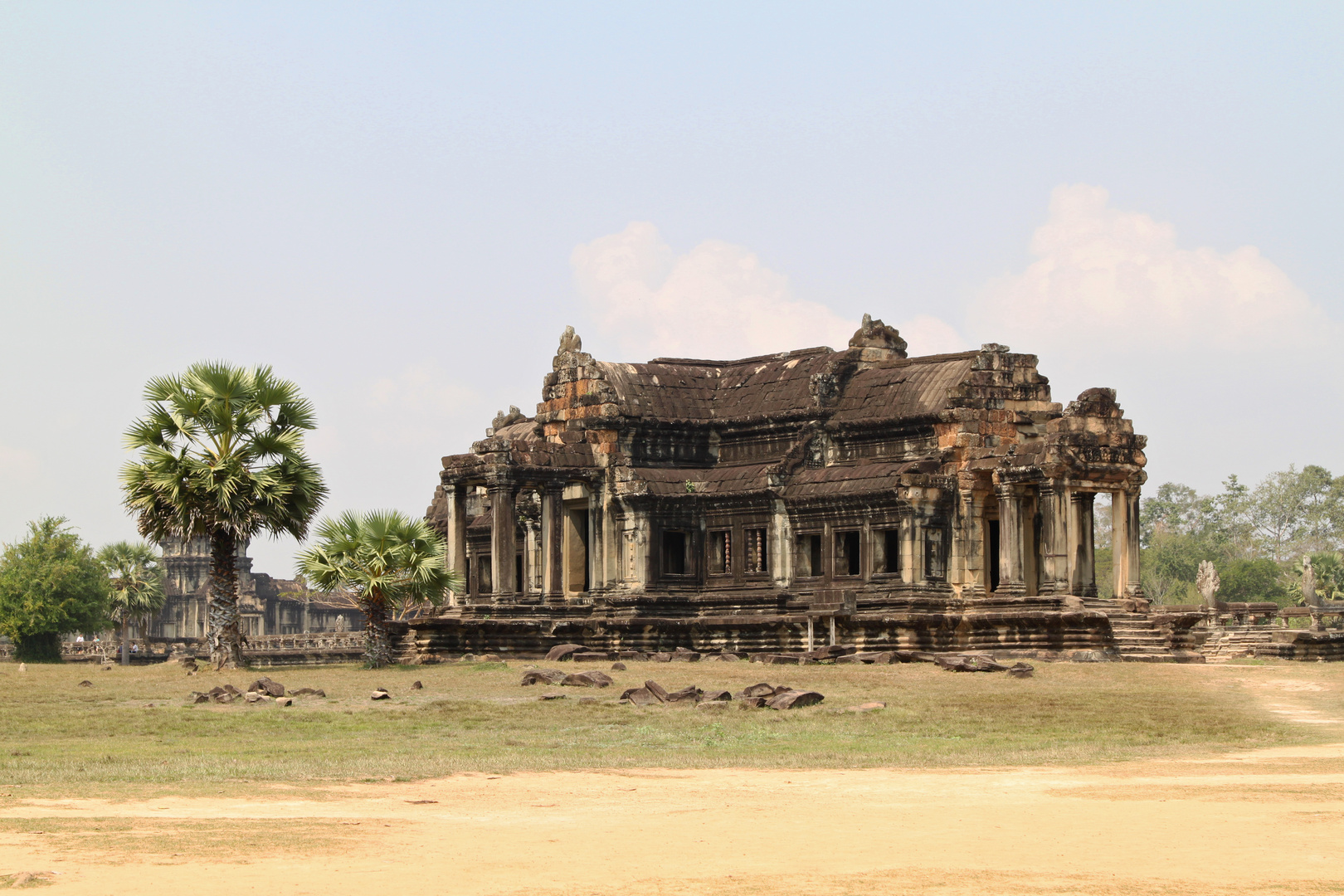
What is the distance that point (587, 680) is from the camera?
28.6 meters

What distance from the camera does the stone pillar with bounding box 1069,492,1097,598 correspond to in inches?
1491

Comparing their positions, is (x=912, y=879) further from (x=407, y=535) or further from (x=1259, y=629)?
(x=1259, y=629)

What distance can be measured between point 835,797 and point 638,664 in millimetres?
20038

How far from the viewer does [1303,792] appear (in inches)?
608

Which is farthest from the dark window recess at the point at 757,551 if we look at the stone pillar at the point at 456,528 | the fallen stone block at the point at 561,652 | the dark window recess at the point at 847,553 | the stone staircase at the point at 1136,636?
the stone staircase at the point at 1136,636

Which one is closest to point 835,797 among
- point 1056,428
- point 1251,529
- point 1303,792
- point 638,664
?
point 1303,792

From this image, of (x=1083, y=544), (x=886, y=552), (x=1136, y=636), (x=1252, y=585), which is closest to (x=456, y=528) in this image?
(x=886, y=552)

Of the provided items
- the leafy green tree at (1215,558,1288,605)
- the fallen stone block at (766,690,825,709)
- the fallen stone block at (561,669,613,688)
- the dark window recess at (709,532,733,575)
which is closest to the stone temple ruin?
the dark window recess at (709,532,733,575)

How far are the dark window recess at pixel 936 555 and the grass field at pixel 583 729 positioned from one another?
7.79m

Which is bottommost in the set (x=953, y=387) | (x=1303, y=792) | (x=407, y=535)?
(x=1303, y=792)

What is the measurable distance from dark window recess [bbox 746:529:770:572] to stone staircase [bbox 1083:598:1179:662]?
28.5ft

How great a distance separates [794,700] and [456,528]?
19.3 m

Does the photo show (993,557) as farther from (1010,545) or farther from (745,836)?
(745,836)

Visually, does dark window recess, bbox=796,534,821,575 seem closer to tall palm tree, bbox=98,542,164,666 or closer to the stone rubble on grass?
the stone rubble on grass
